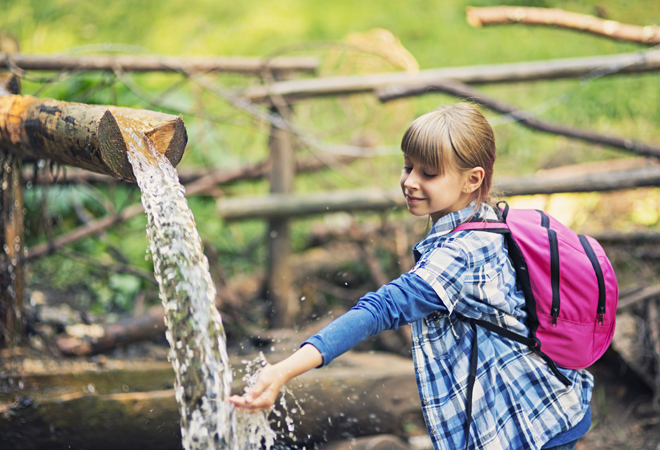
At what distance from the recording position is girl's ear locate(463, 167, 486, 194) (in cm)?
151

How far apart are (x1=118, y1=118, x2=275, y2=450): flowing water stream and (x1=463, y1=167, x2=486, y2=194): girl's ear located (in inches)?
34.5

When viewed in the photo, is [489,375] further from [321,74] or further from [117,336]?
[321,74]

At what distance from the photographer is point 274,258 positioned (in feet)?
13.2

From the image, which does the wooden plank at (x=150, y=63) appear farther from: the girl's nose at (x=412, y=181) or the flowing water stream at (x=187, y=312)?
the girl's nose at (x=412, y=181)

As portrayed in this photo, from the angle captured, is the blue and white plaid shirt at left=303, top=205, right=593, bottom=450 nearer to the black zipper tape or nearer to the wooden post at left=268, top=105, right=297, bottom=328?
the black zipper tape

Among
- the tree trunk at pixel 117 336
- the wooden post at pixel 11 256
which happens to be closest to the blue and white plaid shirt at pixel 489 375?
the tree trunk at pixel 117 336

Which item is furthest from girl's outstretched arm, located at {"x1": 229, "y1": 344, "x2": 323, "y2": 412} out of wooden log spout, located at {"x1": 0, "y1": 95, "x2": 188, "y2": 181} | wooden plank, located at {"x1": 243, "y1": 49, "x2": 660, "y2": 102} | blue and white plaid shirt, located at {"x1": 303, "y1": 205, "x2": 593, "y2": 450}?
wooden plank, located at {"x1": 243, "y1": 49, "x2": 660, "y2": 102}

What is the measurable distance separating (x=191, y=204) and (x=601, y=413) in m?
4.20

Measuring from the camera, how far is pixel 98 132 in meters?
1.52

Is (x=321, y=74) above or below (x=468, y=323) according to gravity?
above

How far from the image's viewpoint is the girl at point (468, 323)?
145 cm

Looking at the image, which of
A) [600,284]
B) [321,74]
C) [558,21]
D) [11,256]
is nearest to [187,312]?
[600,284]

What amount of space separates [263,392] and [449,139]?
2.78ft

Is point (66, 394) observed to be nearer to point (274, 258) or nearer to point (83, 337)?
point (83, 337)
